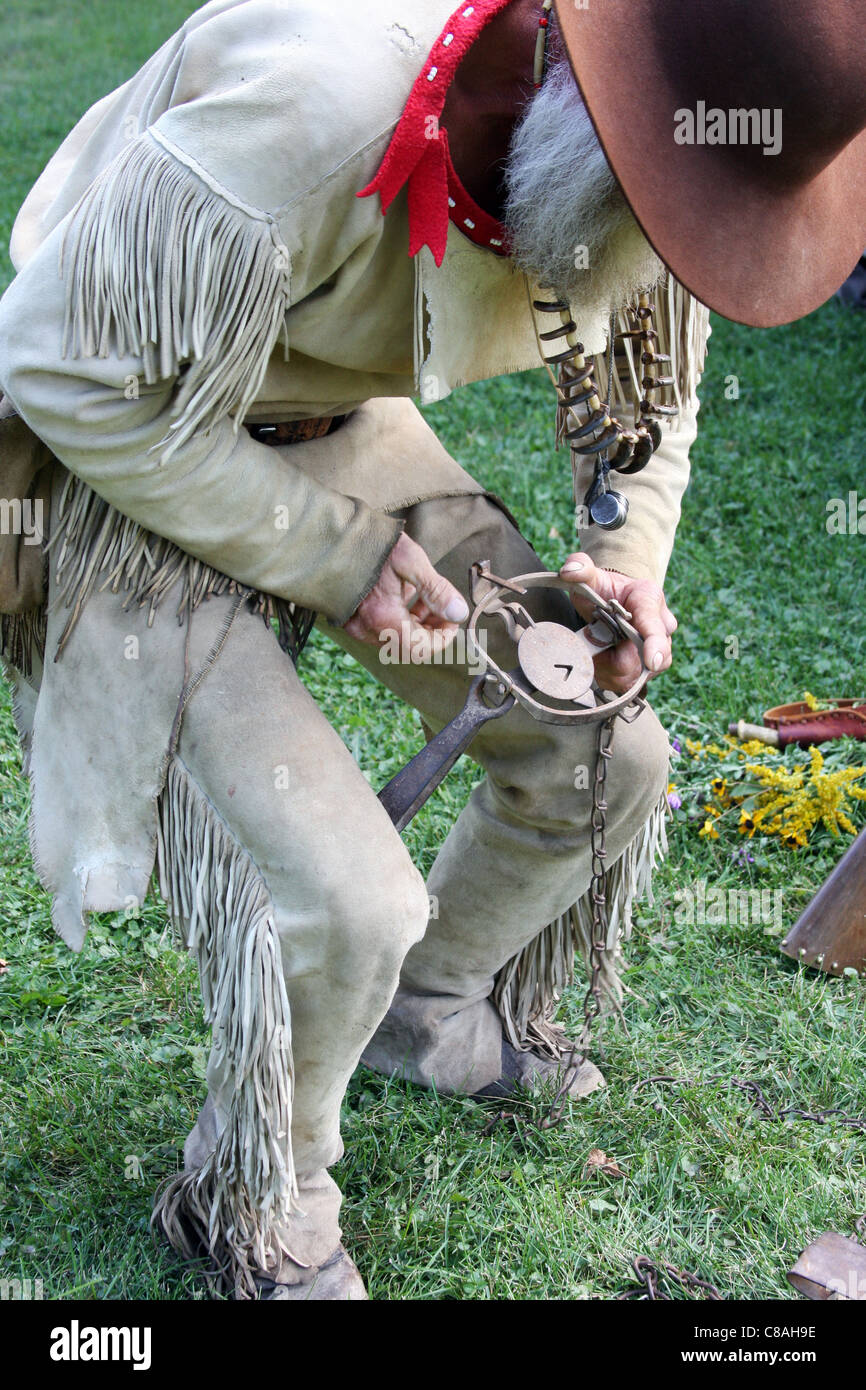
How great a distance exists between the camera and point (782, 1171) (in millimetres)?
2520

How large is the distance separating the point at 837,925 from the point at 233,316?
1.94 m

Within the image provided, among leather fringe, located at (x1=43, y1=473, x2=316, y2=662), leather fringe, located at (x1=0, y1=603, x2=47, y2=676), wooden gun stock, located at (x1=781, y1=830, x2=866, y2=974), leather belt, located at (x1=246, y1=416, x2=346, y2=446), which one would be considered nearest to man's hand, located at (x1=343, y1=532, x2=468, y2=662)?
leather fringe, located at (x1=43, y1=473, x2=316, y2=662)

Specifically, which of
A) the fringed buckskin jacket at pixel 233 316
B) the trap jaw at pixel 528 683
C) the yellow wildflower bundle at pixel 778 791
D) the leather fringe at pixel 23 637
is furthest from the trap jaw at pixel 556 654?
the yellow wildflower bundle at pixel 778 791

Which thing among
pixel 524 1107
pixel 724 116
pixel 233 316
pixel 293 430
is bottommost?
pixel 524 1107

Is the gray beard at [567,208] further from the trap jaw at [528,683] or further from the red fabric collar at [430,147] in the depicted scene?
the trap jaw at [528,683]

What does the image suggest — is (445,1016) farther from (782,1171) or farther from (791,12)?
(791,12)

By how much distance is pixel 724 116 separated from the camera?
69.3 inches

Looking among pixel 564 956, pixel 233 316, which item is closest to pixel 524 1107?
pixel 564 956

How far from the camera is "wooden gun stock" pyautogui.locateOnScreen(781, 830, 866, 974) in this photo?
2998mm

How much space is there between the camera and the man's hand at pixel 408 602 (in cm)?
214

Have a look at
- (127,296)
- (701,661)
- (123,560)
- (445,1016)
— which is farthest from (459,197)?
(701,661)

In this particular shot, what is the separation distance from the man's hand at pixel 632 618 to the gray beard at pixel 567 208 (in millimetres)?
450

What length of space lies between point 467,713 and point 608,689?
0.34 meters

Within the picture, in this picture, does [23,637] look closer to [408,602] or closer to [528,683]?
[408,602]
